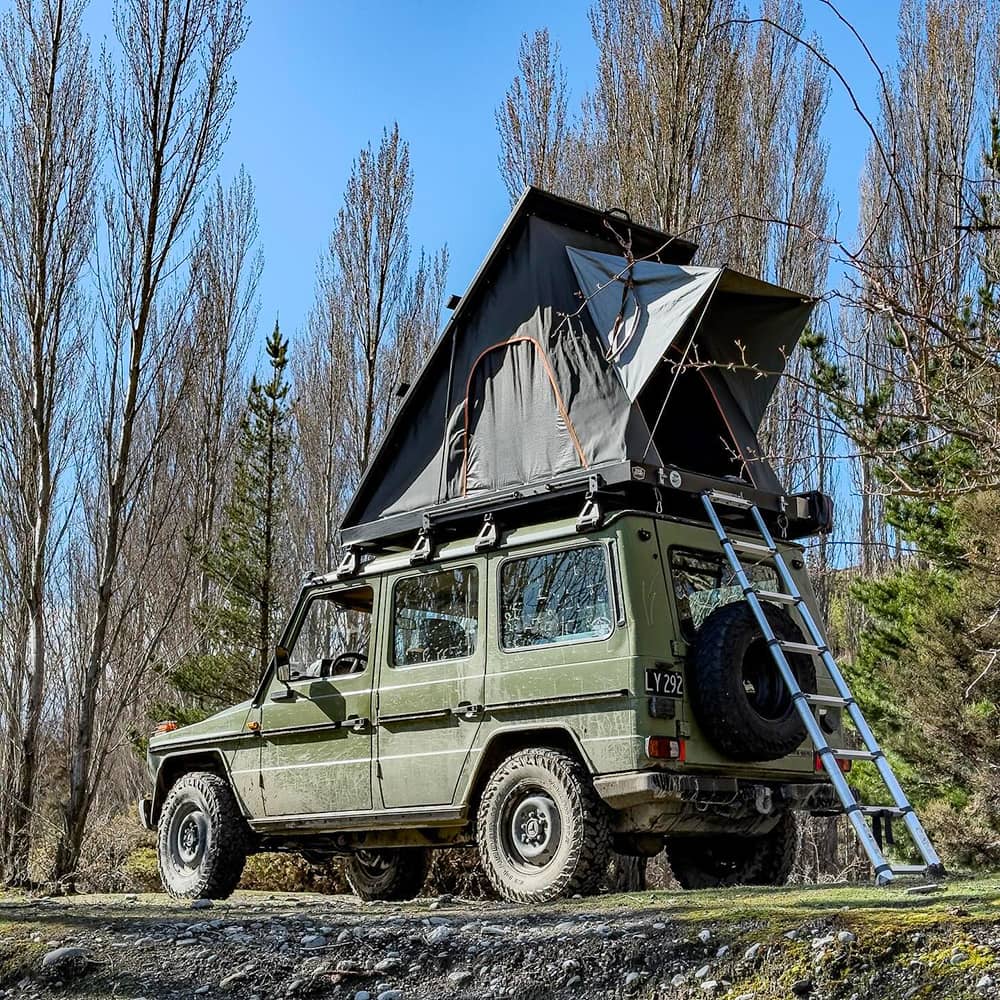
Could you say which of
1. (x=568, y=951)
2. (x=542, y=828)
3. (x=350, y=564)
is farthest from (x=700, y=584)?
(x=568, y=951)

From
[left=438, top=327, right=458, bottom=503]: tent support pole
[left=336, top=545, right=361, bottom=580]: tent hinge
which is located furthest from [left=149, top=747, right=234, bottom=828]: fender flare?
[left=438, top=327, right=458, bottom=503]: tent support pole

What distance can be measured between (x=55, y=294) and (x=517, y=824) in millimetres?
9313

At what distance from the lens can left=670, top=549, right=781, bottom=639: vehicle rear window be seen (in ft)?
22.9

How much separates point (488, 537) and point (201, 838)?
326 centimetres

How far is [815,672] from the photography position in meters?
7.06

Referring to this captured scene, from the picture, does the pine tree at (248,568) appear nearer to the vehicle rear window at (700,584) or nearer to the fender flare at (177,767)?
the fender flare at (177,767)

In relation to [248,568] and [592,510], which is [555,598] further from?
[248,568]

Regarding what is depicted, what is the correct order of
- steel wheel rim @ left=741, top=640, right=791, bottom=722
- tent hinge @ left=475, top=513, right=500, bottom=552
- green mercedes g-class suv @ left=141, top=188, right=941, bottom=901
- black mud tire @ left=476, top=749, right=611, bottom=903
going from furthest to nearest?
tent hinge @ left=475, top=513, right=500, bottom=552, steel wheel rim @ left=741, top=640, right=791, bottom=722, green mercedes g-class suv @ left=141, top=188, right=941, bottom=901, black mud tire @ left=476, top=749, right=611, bottom=903

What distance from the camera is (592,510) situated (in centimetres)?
696

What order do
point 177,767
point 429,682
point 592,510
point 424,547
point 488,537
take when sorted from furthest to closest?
point 177,767
point 424,547
point 429,682
point 488,537
point 592,510

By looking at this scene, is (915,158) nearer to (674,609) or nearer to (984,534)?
(984,534)

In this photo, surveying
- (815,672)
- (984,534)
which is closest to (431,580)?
(815,672)

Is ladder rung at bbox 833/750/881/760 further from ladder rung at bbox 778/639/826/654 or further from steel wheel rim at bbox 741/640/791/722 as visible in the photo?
ladder rung at bbox 778/639/826/654

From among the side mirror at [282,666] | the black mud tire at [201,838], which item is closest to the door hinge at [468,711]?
the side mirror at [282,666]
